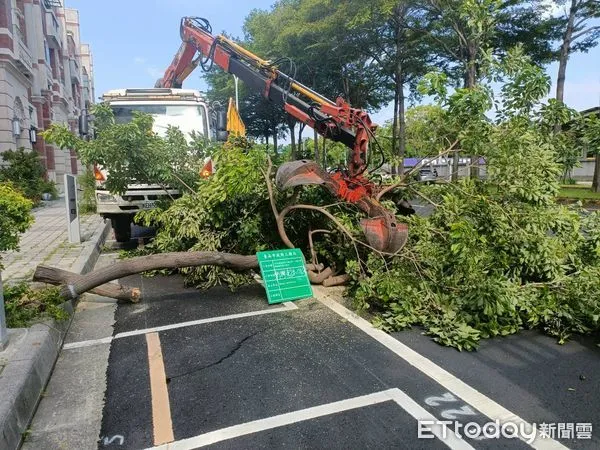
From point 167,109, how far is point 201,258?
4.58 m

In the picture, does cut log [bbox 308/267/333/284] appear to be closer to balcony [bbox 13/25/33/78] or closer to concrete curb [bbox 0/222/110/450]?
concrete curb [bbox 0/222/110/450]

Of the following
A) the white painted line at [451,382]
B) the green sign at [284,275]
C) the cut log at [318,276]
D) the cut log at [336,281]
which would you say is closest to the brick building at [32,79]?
the green sign at [284,275]

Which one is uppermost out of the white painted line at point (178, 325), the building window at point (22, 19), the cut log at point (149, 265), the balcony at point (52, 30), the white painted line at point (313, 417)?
the balcony at point (52, 30)

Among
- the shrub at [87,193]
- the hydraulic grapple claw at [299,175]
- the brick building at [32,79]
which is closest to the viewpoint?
the hydraulic grapple claw at [299,175]

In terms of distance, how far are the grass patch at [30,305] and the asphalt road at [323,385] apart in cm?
62

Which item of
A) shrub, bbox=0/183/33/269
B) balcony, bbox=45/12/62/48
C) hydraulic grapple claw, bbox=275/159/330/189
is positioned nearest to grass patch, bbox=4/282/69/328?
shrub, bbox=0/183/33/269

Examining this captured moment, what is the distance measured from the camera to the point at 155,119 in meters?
8.04

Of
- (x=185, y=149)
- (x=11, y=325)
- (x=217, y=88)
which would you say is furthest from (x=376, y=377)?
(x=217, y=88)

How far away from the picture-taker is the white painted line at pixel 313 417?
2523 millimetres

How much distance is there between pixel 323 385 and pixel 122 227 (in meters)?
6.66

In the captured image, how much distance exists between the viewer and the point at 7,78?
18.2 m

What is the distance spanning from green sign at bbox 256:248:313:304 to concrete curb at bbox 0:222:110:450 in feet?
6.89

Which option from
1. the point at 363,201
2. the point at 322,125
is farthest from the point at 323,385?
the point at 322,125

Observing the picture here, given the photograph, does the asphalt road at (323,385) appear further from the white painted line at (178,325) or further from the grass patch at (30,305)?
the grass patch at (30,305)
